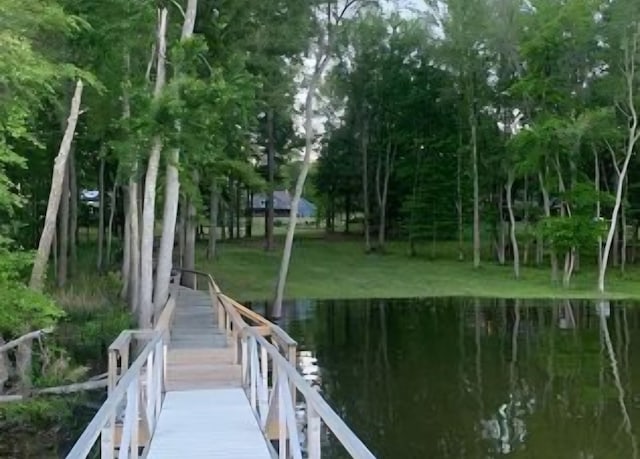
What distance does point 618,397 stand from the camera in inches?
571

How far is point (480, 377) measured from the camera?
54.4ft

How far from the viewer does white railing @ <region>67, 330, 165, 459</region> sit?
441 centimetres

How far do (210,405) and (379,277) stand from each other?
2843 centimetres

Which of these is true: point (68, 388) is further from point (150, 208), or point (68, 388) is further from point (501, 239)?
point (501, 239)

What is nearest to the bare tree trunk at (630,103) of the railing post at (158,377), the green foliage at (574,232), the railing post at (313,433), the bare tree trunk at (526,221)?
the green foliage at (574,232)

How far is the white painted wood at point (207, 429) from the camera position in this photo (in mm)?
6984

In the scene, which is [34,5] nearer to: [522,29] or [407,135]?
[522,29]

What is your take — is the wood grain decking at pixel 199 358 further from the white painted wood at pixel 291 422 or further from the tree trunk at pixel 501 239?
the tree trunk at pixel 501 239

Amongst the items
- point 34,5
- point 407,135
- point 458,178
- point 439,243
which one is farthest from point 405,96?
point 34,5

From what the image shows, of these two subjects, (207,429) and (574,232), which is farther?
(574,232)

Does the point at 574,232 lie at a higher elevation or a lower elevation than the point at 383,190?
lower

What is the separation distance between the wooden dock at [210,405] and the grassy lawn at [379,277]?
19.5 metres

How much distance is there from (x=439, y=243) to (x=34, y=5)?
120 feet

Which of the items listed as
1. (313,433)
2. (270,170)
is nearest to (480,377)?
(313,433)
